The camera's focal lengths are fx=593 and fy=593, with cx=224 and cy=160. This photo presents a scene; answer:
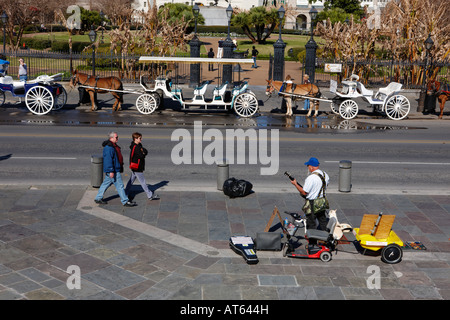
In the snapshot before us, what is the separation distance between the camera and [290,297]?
827 centimetres

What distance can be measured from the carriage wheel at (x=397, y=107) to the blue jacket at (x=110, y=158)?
1639 cm

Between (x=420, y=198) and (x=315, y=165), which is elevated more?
(x=315, y=165)

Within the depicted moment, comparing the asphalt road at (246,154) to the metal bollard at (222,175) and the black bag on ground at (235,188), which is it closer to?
the metal bollard at (222,175)

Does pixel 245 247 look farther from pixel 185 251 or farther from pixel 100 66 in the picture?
pixel 100 66

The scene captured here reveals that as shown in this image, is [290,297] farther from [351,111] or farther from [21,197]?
[351,111]

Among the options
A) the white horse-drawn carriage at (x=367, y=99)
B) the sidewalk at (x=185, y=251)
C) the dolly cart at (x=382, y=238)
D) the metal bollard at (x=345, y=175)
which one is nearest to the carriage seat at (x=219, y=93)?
the white horse-drawn carriage at (x=367, y=99)

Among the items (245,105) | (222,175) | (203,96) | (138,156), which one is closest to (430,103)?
(245,105)

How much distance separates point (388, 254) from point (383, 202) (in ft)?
11.2

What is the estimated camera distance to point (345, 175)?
1351 centimetres

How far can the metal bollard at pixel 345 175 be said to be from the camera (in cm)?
1343

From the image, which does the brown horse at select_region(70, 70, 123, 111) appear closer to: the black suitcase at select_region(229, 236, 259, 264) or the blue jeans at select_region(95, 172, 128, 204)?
the blue jeans at select_region(95, 172, 128, 204)

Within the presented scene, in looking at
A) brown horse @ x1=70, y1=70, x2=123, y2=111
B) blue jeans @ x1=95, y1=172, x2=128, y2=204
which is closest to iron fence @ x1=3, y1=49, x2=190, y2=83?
brown horse @ x1=70, y1=70, x2=123, y2=111

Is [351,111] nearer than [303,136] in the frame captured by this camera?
No

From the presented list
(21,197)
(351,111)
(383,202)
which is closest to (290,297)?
(383,202)
